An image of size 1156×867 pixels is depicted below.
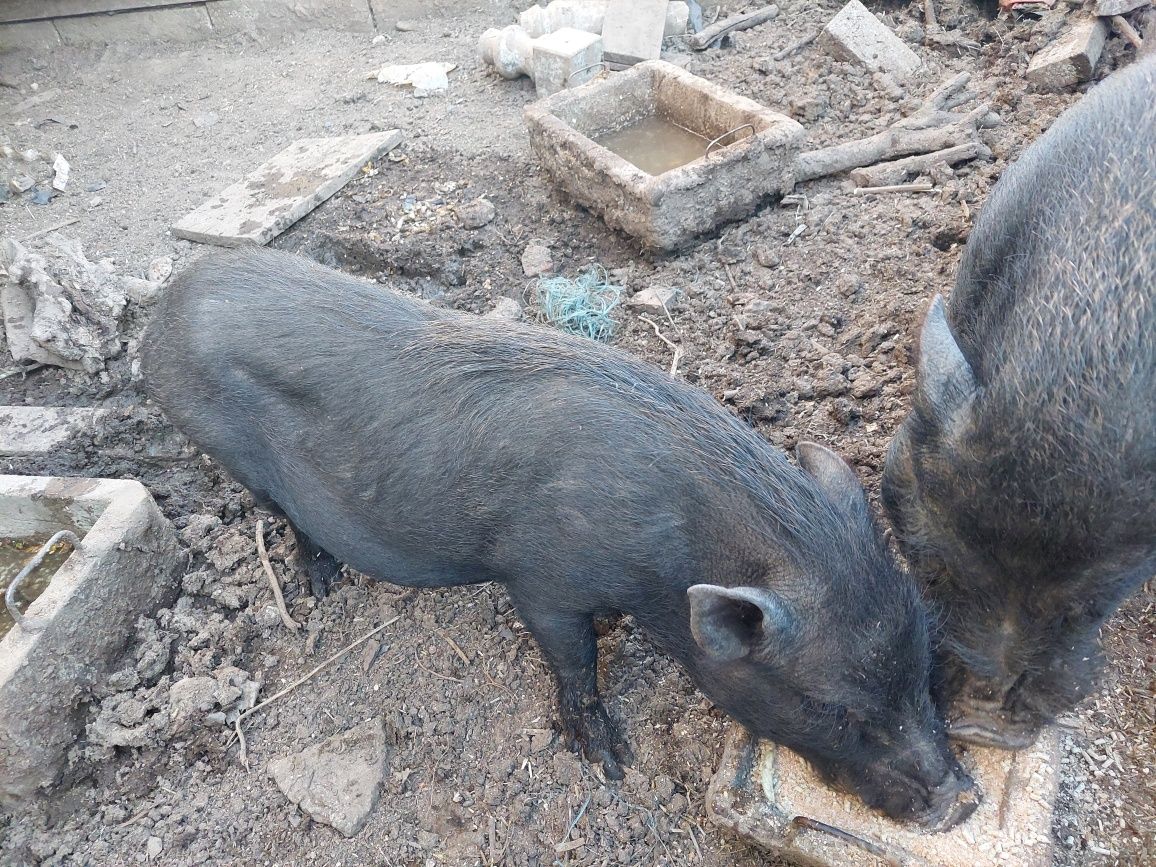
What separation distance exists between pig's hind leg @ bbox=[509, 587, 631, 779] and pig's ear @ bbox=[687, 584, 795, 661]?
78cm

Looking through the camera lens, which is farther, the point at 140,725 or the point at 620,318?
the point at 620,318

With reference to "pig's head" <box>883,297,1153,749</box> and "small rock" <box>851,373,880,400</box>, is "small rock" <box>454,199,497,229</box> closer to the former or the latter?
"small rock" <box>851,373,880,400</box>

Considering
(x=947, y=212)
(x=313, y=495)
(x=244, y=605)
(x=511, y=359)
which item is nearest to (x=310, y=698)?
(x=244, y=605)

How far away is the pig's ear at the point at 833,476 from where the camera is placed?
274 centimetres

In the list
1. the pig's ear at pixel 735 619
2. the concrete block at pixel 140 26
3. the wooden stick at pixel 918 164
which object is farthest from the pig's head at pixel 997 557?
the concrete block at pixel 140 26

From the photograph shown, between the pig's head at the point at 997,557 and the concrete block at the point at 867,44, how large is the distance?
16.4 feet

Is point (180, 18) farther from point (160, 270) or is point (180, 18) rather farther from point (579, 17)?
point (160, 270)

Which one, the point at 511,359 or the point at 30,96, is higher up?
the point at 511,359

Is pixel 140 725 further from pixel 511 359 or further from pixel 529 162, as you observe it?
pixel 529 162

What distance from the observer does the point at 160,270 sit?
6.12 m

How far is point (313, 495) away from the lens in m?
3.60

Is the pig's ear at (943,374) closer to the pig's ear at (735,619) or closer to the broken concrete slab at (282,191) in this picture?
the pig's ear at (735,619)

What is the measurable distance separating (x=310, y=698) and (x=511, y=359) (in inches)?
71.7

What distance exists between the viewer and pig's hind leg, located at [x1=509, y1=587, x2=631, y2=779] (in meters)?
3.14
